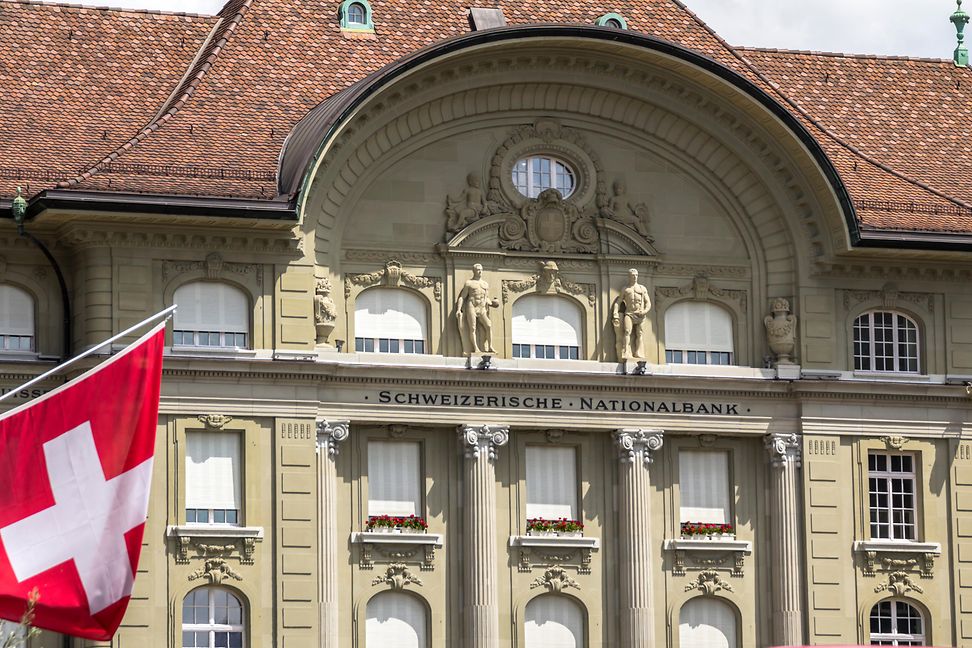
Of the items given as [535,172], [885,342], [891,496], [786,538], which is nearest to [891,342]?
[885,342]

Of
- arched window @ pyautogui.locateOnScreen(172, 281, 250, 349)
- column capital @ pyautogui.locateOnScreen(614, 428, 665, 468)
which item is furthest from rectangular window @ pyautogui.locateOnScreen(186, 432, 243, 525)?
column capital @ pyautogui.locateOnScreen(614, 428, 665, 468)

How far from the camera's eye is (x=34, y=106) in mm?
68938

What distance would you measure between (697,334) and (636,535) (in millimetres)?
4920

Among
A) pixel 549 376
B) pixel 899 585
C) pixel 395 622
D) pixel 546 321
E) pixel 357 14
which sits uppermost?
pixel 357 14

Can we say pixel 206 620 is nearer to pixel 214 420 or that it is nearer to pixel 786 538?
pixel 214 420

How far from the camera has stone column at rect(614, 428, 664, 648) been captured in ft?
222

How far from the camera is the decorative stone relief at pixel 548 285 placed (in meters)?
68.8

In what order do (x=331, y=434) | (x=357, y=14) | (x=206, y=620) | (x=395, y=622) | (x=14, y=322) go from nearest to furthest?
(x=206, y=620) < (x=14, y=322) < (x=331, y=434) < (x=395, y=622) < (x=357, y=14)

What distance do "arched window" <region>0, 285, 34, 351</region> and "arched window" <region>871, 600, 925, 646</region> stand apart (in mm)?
19298

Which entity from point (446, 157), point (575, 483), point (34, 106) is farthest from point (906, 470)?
point (34, 106)

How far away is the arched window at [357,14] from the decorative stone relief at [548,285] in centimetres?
778

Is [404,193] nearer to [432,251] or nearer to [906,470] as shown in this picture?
[432,251]

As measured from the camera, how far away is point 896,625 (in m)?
69.4

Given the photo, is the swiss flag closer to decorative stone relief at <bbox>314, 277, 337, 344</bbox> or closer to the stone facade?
the stone facade
